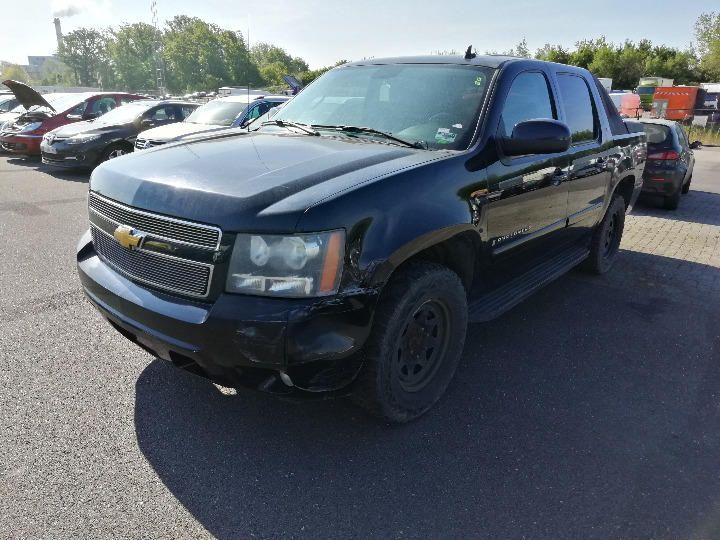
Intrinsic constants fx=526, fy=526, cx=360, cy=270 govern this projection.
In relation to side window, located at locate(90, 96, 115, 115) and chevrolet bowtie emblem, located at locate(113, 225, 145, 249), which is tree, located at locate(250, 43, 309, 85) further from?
chevrolet bowtie emblem, located at locate(113, 225, 145, 249)

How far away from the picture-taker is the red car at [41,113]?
12727 millimetres

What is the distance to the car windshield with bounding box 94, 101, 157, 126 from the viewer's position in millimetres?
11781

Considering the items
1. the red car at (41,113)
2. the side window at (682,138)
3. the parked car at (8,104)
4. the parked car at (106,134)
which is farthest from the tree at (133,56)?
the side window at (682,138)

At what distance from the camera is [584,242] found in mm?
4977

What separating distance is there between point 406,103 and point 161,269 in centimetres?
187

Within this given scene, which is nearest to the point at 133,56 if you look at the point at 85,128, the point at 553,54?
the point at 553,54

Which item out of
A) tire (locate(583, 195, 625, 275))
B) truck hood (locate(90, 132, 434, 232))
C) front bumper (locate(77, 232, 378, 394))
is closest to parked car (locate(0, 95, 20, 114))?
truck hood (locate(90, 132, 434, 232))

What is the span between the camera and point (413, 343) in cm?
280

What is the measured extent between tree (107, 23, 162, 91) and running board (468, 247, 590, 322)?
10822 centimetres

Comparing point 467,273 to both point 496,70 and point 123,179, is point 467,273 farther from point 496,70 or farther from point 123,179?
point 123,179

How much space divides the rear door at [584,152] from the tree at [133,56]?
353 ft

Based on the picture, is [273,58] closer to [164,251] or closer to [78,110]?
[78,110]

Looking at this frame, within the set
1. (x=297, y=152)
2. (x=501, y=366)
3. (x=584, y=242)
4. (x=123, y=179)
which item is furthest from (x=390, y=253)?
(x=584, y=242)

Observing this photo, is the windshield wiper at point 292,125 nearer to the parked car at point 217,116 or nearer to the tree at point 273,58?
the parked car at point 217,116
